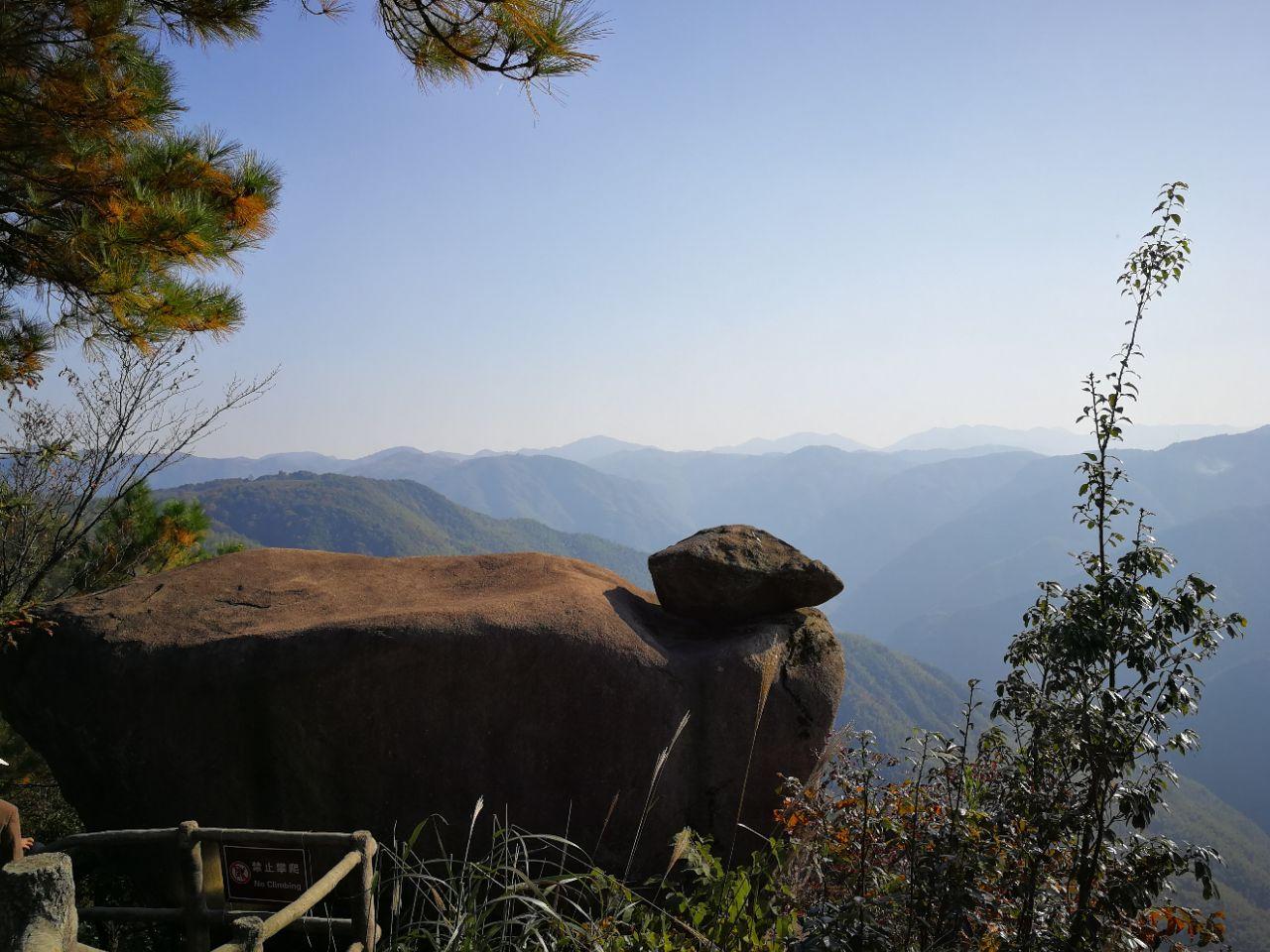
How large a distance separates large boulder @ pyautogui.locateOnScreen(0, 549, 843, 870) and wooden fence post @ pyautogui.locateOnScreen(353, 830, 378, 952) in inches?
51.1

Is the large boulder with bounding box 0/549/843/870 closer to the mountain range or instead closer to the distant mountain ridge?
the mountain range

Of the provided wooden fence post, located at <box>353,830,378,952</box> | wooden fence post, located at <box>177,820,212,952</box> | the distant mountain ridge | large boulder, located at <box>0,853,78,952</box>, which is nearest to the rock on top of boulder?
wooden fence post, located at <box>353,830,378,952</box>

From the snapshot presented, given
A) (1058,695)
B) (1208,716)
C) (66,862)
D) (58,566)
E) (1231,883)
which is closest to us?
(66,862)

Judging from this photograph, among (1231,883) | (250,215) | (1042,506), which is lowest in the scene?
(1231,883)

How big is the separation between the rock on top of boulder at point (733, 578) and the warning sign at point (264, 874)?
2793 mm

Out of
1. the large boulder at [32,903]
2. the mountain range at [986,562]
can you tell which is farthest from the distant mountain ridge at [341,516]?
the large boulder at [32,903]

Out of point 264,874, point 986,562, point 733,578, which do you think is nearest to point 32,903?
point 264,874

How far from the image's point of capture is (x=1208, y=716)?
8512 cm

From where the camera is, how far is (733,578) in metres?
5.37

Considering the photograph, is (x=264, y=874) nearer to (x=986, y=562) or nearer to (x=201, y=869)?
(x=201, y=869)

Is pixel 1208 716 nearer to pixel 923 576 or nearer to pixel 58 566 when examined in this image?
pixel 923 576

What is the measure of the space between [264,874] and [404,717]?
49.8 inches

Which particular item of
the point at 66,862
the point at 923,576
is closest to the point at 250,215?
the point at 66,862

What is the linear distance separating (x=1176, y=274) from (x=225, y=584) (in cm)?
590
